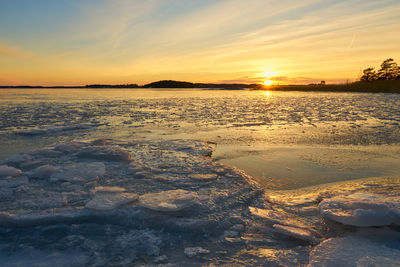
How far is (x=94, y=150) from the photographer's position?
4.29 meters

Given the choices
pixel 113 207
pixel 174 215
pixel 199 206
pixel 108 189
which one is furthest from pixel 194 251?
pixel 108 189

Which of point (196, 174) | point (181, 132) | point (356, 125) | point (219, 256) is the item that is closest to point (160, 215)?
point (219, 256)

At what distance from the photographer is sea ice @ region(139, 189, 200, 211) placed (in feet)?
7.82

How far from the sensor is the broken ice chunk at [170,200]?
238cm

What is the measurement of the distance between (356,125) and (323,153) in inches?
156

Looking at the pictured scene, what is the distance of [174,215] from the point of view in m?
2.35

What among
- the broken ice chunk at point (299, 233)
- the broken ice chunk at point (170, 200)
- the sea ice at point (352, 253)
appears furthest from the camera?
the broken ice chunk at point (170, 200)

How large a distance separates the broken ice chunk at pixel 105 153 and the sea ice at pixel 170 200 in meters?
1.59

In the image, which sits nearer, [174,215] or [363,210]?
[363,210]

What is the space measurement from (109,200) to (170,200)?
68 centimetres

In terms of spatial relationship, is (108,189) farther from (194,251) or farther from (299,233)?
(299,233)

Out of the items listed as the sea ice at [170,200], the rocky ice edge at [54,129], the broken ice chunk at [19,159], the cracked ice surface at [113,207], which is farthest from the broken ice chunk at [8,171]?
the rocky ice edge at [54,129]

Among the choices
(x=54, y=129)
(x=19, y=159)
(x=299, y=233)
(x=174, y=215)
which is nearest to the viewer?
(x=299, y=233)

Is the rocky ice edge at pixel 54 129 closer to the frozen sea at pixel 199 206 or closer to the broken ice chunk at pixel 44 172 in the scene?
the frozen sea at pixel 199 206
